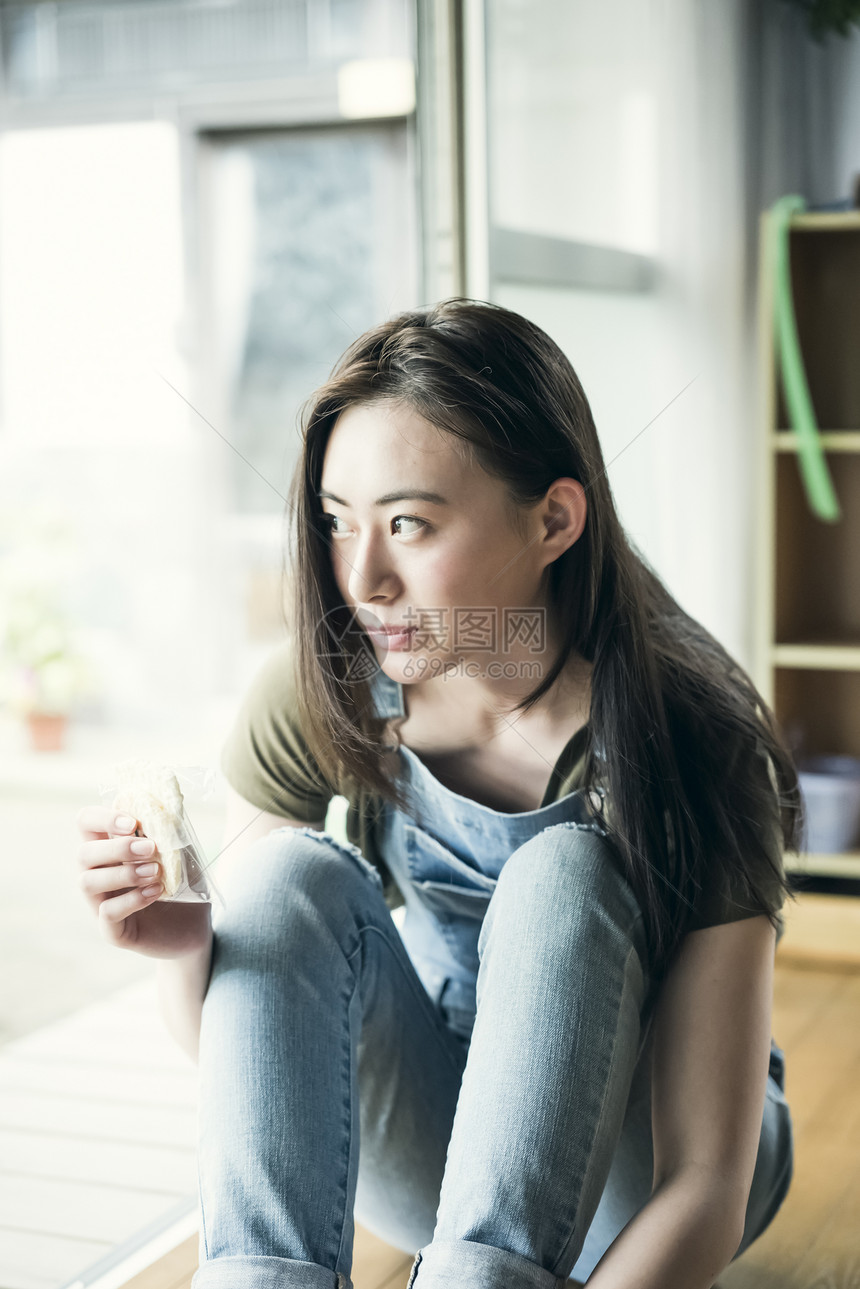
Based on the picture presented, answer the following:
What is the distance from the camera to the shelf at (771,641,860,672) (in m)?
1.95

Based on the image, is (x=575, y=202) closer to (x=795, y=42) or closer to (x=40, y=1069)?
(x=795, y=42)

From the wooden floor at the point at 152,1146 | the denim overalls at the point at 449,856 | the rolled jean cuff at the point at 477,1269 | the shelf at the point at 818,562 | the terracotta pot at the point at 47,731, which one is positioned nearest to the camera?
the rolled jean cuff at the point at 477,1269

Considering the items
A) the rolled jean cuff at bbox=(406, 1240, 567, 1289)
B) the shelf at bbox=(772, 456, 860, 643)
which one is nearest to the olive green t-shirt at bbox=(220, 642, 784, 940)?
the rolled jean cuff at bbox=(406, 1240, 567, 1289)

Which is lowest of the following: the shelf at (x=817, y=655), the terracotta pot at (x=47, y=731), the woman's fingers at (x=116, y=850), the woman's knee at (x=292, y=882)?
the terracotta pot at (x=47, y=731)

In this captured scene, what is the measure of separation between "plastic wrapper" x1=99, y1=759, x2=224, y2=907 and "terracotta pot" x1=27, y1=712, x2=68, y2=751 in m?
2.62

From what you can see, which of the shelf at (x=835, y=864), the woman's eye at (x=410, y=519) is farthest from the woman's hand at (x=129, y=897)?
the shelf at (x=835, y=864)

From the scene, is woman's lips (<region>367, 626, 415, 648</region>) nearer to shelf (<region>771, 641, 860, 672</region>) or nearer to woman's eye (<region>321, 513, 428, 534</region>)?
woman's eye (<region>321, 513, 428, 534</region>)

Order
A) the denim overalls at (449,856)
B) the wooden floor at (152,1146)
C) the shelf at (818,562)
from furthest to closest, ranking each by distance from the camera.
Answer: the shelf at (818,562), the wooden floor at (152,1146), the denim overalls at (449,856)

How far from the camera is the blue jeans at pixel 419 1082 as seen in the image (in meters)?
0.74

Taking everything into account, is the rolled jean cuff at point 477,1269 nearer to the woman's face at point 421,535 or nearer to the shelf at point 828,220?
the woman's face at point 421,535

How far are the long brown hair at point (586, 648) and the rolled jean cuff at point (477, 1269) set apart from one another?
0.21 metres

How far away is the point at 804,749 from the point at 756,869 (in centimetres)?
142

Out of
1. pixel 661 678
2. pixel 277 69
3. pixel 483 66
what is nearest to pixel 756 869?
pixel 661 678

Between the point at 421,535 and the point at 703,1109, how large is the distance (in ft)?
1.28
